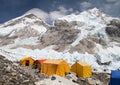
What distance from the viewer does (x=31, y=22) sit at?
198m

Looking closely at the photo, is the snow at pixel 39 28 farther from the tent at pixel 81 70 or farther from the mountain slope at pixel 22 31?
the tent at pixel 81 70

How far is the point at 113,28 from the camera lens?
411 feet

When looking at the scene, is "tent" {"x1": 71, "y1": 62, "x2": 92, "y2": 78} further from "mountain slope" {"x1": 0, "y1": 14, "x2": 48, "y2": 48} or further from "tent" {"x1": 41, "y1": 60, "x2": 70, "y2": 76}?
"mountain slope" {"x1": 0, "y1": 14, "x2": 48, "y2": 48}

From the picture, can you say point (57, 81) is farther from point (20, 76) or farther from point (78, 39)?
point (78, 39)

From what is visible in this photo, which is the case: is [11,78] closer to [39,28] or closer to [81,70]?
[81,70]

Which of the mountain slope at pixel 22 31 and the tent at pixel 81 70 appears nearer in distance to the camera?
the tent at pixel 81 70

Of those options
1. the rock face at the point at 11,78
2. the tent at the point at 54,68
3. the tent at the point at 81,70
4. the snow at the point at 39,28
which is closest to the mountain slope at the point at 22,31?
the snow at the point at 39,28

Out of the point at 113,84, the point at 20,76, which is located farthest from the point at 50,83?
the point at 113,84

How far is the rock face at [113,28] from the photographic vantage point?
398 ft

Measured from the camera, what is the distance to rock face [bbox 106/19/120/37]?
12125cm

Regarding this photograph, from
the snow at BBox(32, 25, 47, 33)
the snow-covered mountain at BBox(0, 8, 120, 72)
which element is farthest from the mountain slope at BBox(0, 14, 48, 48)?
the snow-covered mountain at BBox(0, 8, 120, 72)

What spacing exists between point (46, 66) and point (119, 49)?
249 feet

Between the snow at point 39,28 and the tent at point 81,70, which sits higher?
the snow at point 39,28

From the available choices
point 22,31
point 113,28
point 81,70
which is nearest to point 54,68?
point 81,70
